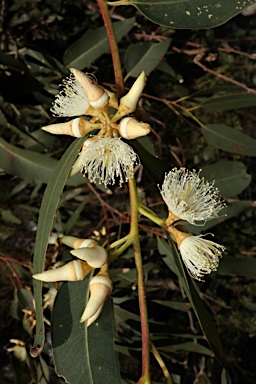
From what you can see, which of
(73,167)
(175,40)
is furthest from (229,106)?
(73,167)

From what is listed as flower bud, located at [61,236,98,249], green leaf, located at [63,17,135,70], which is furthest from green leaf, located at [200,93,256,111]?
flower bud, located at [61,236,98,249]

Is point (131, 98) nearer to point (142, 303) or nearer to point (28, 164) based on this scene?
point (142, 303)

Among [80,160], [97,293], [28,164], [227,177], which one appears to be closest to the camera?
[97,293]

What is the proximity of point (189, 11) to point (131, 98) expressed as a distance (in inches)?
9.2

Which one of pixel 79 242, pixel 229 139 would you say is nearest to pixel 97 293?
pixel 79 242

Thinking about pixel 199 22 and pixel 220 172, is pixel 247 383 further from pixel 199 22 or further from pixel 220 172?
pixel 199 22

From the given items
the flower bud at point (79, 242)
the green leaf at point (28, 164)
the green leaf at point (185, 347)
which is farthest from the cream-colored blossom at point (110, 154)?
the green leaf at point (185, 347)

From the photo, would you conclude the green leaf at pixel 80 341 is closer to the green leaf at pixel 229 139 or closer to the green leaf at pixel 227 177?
the green leaf at pixel 227 177

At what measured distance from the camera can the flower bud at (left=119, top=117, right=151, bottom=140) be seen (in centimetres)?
76

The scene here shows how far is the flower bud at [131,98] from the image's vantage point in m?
0.79

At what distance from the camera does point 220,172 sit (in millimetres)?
1428

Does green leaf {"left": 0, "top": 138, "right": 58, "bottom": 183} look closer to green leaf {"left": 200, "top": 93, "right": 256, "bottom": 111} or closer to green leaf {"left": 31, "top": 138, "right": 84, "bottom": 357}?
green leaf {"left": 31, "top": 138, "right": 84, "bottom": 357}

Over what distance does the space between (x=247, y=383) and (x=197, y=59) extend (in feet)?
7.34

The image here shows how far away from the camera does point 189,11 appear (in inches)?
36.3
